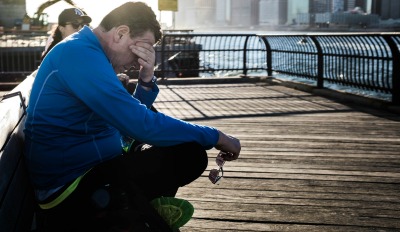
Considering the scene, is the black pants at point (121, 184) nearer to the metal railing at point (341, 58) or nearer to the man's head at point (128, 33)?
the man's head at point (128, 33)

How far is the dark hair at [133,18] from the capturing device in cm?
220

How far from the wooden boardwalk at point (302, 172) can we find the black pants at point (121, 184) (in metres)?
0.87

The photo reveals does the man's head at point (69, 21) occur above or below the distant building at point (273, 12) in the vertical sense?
below

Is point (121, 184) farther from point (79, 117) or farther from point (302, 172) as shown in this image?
point (302, 172)

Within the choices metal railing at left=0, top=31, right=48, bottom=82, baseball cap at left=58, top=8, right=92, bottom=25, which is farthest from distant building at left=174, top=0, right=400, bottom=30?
baseball cap at left=58, top=8, right=92, bottom=25

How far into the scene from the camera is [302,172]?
15.1ft

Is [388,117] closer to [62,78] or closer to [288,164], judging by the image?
[288,164]

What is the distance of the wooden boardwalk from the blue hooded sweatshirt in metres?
1.16

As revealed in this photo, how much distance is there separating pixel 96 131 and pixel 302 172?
2.69 metres

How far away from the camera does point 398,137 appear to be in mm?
6172

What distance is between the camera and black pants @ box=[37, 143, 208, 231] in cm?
212

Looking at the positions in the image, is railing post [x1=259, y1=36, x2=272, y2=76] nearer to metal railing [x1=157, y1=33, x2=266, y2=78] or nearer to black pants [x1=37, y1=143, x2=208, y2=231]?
metal railing [x1=157, y1=33, x2=266, y2=78]

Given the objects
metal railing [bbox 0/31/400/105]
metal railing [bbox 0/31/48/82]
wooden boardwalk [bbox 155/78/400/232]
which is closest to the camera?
wooden boardwalk [bbox 155/78/400/232]

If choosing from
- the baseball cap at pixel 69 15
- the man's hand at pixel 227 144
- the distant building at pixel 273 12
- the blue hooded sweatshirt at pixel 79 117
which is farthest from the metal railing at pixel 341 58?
the distant building at pixel 273 12
